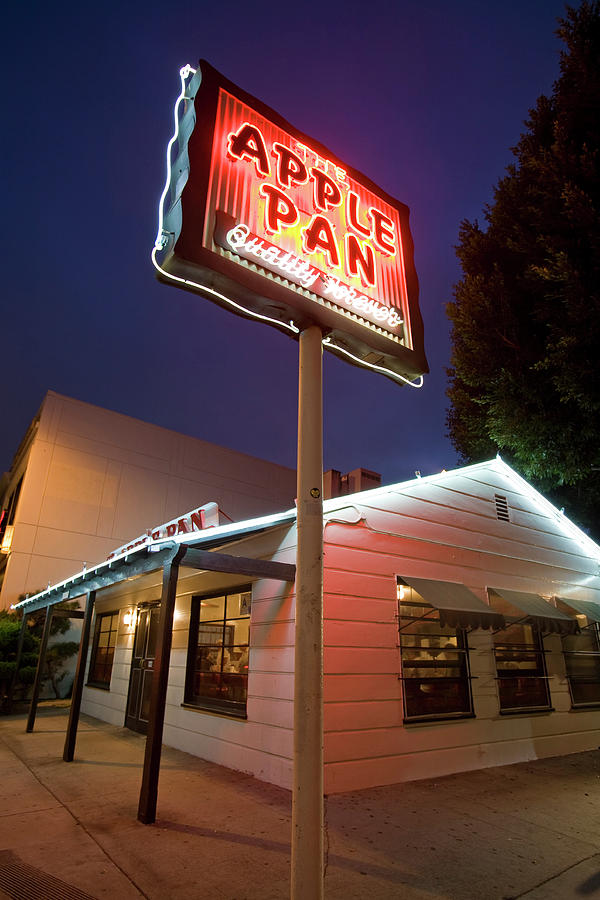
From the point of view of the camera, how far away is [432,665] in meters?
6.46

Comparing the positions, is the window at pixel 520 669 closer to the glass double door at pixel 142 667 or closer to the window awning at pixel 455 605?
the window awning at pixel 455 605

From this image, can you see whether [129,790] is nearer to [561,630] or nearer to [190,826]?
[190,826]

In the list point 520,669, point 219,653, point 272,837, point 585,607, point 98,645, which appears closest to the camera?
point 272,837

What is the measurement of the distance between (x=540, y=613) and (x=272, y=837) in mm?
4702

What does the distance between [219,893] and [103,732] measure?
274 inches

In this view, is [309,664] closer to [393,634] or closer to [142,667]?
[393,634]

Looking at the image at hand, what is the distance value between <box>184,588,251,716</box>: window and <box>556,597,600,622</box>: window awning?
5.31m

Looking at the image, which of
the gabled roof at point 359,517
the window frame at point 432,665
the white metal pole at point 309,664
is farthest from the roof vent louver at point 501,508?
the white metal pole at point 309,664

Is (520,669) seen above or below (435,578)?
below

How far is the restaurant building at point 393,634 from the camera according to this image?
5.54m

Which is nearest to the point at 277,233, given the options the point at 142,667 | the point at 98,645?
the point at 142,667

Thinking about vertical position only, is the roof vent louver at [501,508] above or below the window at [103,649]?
above

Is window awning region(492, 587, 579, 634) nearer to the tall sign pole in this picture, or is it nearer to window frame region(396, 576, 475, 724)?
window frame region(396, 576, 475, 724)

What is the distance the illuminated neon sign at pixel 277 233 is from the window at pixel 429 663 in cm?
374
